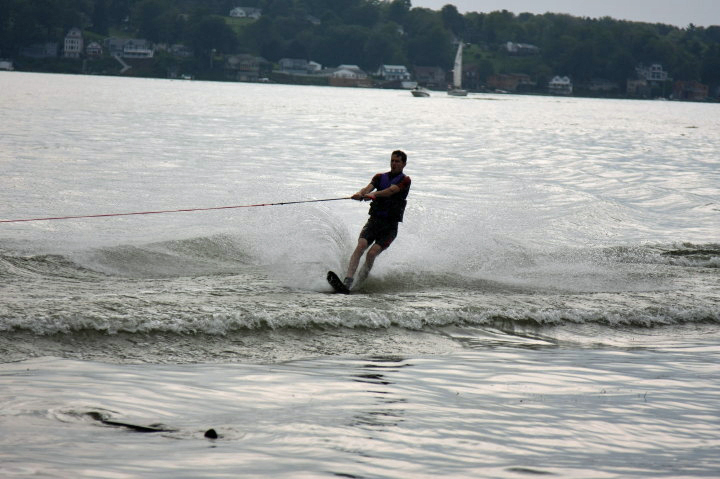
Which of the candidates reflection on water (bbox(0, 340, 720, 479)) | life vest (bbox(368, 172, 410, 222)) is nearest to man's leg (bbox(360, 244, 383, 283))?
life vest (bbox(368, 172, 410, 222))

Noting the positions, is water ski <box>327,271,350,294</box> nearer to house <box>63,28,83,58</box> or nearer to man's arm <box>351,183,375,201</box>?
man's arm <box>351,183,375,201</box>

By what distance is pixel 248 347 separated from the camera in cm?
909

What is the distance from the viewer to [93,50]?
7707 inches

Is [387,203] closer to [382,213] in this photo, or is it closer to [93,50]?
[382,213]

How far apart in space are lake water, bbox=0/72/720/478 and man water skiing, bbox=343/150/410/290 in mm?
451

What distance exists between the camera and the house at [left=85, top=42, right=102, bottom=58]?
19275cm

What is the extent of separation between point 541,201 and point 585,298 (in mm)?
13730

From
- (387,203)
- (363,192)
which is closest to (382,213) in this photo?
(387,203)

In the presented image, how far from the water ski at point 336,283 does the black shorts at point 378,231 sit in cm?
85

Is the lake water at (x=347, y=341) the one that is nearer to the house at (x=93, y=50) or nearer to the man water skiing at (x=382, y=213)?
the man water skiing at (x=382, y=213)

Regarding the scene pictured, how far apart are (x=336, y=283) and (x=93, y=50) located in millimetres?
196144

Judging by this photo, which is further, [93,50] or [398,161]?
[93,50]

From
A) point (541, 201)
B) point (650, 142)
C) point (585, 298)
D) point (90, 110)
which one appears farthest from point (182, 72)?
point (585, 298)

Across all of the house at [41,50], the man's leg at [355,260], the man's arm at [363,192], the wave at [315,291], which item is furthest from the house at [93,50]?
the man's leg at [355,260]
